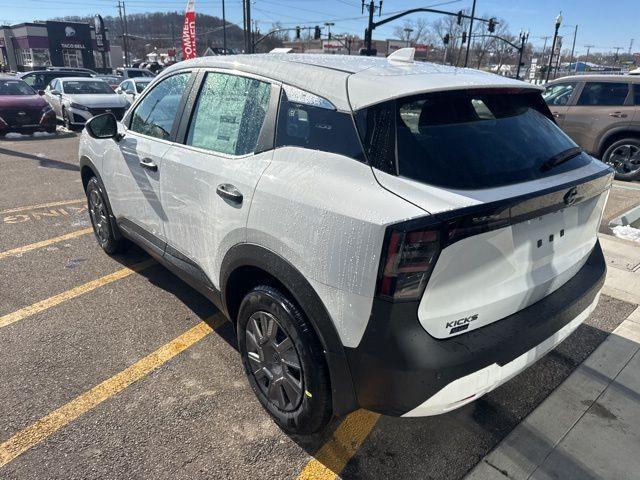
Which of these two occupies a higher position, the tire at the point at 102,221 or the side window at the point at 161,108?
the side window at the point at 161,108

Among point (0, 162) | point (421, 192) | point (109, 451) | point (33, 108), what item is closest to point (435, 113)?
point (421, 192)

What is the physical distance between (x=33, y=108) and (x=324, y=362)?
13.3m

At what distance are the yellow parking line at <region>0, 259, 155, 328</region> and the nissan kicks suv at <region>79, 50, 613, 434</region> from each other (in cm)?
162

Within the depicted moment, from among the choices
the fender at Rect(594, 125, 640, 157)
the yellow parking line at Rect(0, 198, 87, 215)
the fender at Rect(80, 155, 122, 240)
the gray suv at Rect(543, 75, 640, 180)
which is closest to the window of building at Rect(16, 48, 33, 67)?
the yellow parking line at Rect(0, 198, 87, 215)

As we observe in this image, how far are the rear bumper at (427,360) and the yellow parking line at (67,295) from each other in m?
2.77

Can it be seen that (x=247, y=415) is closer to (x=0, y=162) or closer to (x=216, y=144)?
(x=216, y=144)

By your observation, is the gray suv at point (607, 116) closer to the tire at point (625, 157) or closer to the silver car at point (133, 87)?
the tire at point (625, 157)

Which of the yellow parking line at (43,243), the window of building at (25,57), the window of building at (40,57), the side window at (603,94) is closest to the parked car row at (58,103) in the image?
the yellow parking line at (43,243)

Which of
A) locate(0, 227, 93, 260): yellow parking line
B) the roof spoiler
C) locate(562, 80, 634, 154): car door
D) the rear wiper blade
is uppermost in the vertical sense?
the roof spoiler

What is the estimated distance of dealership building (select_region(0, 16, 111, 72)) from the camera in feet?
177

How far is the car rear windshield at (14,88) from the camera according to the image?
12.7 meters

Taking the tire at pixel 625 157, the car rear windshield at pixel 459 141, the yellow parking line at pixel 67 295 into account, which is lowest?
the yellow parking line at pixel 67 295

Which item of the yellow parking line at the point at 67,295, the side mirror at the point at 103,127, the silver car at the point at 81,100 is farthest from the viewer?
the silver car at the point at 81,100

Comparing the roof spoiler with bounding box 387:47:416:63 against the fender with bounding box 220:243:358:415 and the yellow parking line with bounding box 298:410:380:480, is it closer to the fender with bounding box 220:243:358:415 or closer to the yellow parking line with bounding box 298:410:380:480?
the fender with bounding box 220:243:358:415
